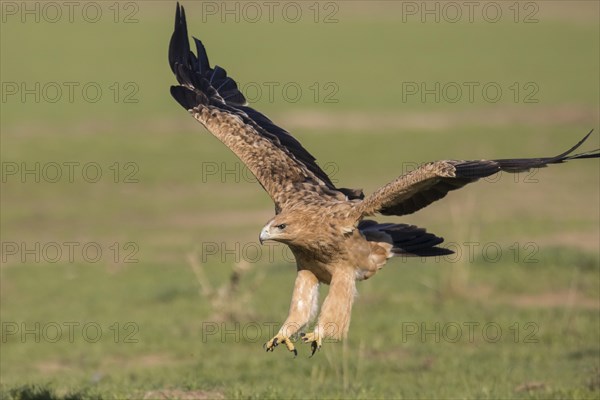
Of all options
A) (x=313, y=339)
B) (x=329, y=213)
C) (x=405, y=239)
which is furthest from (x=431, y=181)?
(x=313, y=339)

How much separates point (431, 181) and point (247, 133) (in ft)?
7.24

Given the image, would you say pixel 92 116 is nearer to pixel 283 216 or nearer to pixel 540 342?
pixel 540 342

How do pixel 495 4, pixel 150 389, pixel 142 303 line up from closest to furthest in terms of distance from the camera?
pixel 150 389 → pixel 142 303 → pixel 495 4

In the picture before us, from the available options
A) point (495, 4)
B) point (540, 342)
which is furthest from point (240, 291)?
point (495, 4)

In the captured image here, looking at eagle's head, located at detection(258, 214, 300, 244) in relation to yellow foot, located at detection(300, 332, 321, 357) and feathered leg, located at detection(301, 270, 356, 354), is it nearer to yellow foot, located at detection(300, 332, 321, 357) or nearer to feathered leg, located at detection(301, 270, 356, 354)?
feathered leg, located at detection(301, 270, 356, 354)

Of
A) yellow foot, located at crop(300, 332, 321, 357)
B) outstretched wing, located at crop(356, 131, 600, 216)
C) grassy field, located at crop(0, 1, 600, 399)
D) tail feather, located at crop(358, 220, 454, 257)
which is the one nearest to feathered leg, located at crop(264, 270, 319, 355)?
yellow foot, located at crop(300, 332, 321, 357)

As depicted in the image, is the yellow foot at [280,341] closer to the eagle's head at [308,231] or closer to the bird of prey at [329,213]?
the bird of prey at [329,213]

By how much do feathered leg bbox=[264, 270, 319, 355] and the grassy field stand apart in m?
0.77

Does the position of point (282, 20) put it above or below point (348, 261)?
above

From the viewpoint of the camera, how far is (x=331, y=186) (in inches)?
341

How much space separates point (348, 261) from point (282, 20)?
167ft

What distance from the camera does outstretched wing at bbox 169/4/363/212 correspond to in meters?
8.41

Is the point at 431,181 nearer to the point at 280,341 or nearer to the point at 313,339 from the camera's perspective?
the point at 313,339

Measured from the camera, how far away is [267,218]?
21.1 metres
